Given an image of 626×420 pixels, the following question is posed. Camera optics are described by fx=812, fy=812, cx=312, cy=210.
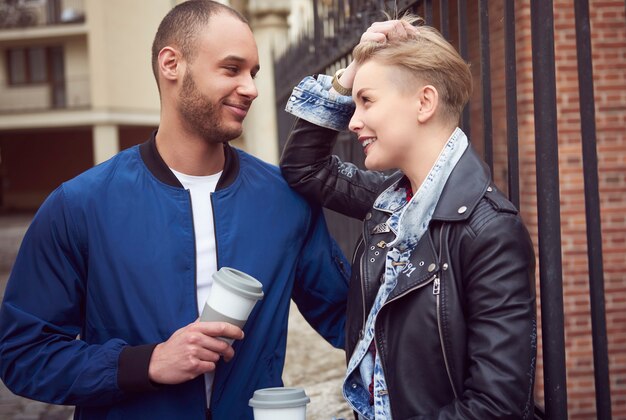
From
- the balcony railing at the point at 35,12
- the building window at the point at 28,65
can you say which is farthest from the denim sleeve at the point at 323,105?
the building window at the point at 28,65

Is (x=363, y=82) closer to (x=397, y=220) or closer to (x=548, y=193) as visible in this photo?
(x=397, y=220)

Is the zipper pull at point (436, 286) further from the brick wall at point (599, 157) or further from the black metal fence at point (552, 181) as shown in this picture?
the brick wall at point (599, 157)

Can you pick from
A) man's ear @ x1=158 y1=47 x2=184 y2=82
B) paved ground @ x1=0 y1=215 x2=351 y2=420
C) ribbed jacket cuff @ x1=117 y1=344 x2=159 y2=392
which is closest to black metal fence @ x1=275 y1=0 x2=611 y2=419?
man's ear @ x1=158 y1=47 x2=184 y2=82

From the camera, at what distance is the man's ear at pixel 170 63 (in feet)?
8.75

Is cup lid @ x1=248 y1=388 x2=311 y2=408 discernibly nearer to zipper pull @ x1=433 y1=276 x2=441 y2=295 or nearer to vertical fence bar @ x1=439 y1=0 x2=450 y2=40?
zipper pull @ x1=433 y1=276 x2=441 y2=295

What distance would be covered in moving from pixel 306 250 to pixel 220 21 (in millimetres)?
813

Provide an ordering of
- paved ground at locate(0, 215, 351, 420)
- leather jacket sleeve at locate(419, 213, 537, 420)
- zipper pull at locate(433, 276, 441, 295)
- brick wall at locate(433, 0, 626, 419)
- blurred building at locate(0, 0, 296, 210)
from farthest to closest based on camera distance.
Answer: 1. blurred building at locate(0, 0, 296, 210)
2. brick wall at locate(433, 0, 626, 419)
3. paved ground at locate(0, 215, 351, 420)
4. zipper pull at locate(433, 276, 441, 295)
5. leather jacket sleeve at locate(419, 213, 537, 420)

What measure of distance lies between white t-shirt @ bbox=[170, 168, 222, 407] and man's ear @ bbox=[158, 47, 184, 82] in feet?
1.03

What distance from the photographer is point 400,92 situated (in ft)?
6.93

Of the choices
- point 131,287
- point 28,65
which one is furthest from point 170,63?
point 28,65

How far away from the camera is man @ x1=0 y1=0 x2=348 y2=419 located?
234 cm

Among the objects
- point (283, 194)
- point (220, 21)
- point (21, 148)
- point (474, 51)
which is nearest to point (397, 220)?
point (283, 194)

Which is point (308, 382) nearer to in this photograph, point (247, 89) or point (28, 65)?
point (247, 89)

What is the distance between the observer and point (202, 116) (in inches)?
102
